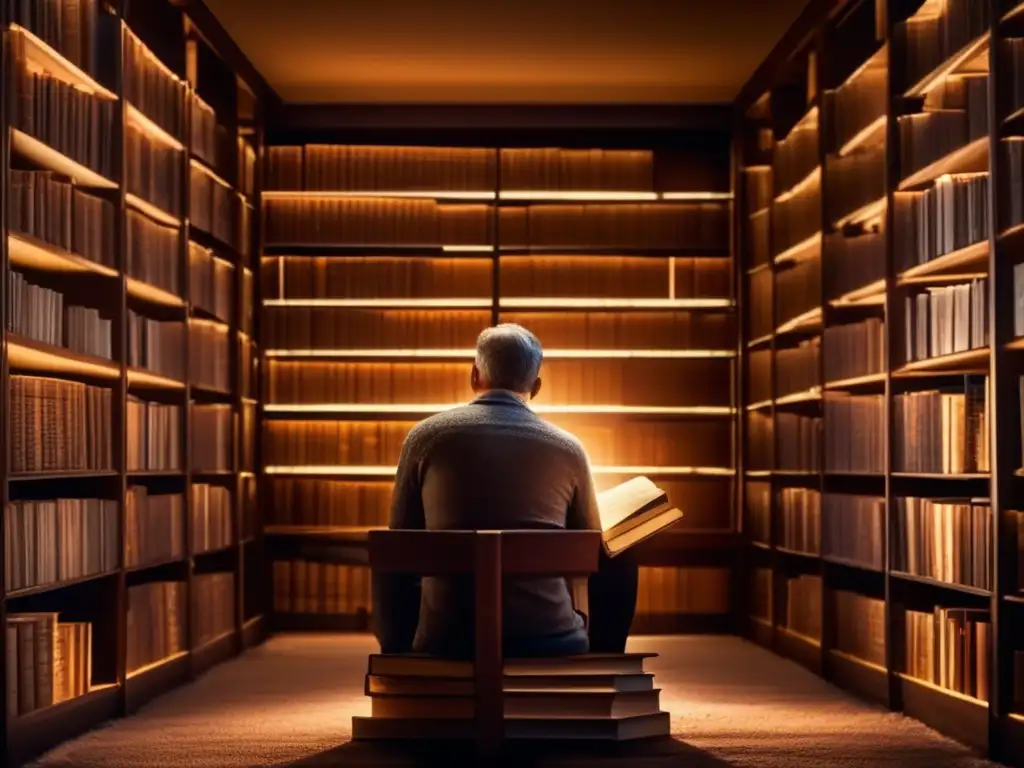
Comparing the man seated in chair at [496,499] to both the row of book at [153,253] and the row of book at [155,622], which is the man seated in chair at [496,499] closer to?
the row of book at [155,622]

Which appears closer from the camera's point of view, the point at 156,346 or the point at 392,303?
the point at 156,346

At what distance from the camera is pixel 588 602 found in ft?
15.9

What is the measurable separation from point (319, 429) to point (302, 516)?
50 cm

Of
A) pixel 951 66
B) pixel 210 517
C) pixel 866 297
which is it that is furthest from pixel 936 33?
pixel 210 517

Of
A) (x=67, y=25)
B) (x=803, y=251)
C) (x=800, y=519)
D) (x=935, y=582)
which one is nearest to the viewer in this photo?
(x=67, y=25)

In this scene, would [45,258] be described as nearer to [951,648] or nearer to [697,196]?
[951,648]

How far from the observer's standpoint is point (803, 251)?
829 cm

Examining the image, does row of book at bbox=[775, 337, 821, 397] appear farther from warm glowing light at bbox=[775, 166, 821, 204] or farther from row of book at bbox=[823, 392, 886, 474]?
warm glowing light at bbox=[775, 166, 821, 204]

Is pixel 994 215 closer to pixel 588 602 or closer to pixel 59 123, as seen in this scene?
pixel 588 602

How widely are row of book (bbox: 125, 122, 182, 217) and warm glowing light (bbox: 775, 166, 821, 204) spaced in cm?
293

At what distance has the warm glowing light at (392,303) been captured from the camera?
941 centimetres

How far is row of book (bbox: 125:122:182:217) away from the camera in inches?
251

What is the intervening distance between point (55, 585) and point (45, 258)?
3.54 ft

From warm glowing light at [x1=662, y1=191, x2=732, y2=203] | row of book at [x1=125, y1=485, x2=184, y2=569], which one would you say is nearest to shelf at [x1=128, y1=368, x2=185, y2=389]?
row of book at [x1=125, y1=485, x2=184, y2=569]
